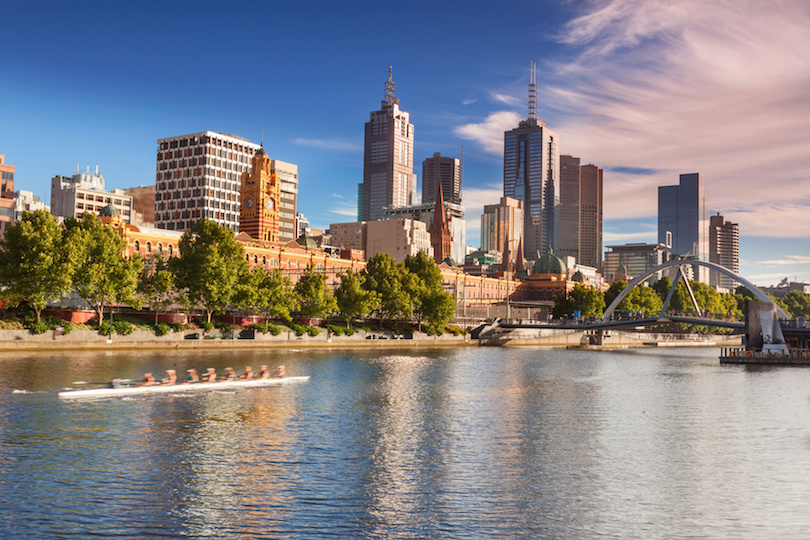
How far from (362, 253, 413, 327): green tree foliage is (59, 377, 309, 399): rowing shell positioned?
8473 cm

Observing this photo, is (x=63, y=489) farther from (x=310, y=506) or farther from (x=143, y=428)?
(x=143, y=428)

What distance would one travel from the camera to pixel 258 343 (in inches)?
4749

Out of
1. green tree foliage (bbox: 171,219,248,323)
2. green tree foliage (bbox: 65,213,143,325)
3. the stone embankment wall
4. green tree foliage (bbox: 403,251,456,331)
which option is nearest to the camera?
the stone embankment wall

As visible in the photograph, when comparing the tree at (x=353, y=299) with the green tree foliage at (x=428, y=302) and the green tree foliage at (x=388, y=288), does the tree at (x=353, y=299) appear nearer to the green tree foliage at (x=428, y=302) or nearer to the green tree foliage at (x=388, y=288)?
the green tree foliage at (x=388, y=288)

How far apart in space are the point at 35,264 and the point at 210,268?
28354 mm

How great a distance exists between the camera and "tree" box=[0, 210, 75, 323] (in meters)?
95.7

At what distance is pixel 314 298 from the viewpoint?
13662 cm

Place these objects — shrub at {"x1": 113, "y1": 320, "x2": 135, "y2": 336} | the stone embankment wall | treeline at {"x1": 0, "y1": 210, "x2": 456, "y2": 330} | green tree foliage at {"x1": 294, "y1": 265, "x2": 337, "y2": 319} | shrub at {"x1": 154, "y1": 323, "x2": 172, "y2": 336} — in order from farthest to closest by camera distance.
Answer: green tree foliage at {"x1": 294, "y1": 265, "x2": 337, "y2": 319} → shrub at {"x1": 154, "y1": 323, "x2": 172, "y2": 336} → shrub at {"x1": 113, "y1": 320, "x2": 135, "y2": 336} → treeline at {"x1": 0, "y1": 210, "x2": 456, "y2": 330} → the stone embankment wall

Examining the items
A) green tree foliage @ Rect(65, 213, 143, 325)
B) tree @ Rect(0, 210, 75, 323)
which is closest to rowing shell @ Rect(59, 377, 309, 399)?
tree @ Rect(0, 210, 75, 323)

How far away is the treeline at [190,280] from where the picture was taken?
97.1 meters

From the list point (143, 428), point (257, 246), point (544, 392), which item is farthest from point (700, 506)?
point (257, 246)

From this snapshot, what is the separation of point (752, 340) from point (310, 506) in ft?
373

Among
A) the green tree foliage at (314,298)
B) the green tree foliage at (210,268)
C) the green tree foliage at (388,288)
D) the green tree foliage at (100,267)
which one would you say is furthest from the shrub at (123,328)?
the green tree foliage at (388,288)

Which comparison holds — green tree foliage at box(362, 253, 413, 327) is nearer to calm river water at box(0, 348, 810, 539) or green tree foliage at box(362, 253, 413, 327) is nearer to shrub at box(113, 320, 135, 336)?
shrub at box(113, 320, 135, 336)
